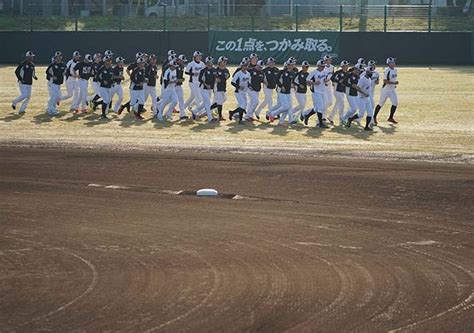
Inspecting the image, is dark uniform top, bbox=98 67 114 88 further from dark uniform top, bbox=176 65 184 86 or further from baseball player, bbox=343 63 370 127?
baseball player, bbox=343 63 370 127

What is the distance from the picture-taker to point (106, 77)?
33.2m

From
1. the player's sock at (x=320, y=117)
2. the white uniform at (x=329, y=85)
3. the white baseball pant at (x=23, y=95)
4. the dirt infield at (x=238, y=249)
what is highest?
the white uniform at (x=329, y=85)

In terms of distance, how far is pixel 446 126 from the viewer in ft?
105

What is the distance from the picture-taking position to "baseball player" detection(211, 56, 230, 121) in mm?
31895

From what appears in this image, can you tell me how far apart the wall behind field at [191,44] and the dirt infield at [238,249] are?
3213 cm

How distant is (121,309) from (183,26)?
5032 centimetres

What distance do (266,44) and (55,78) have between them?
23594 mm

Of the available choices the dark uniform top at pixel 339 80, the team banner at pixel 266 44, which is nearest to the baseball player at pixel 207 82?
the dark uniform top at pixel 339 80

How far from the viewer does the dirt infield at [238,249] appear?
35.0 feet

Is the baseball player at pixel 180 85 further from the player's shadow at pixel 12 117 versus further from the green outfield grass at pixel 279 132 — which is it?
the player's shadow at pixel 12 117

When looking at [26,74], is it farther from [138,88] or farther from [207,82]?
[207,82]

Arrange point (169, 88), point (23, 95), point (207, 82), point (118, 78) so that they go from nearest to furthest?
point (207, 82) < point (169, 88) < point (118, 78) < point (23, 95)

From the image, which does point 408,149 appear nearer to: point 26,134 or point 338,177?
point 338,177

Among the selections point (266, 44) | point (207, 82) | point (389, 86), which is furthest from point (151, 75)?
point (266, 44)
